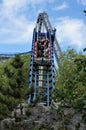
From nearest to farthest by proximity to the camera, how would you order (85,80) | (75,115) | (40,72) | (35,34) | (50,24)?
(85,80) → (75,115) → (40,72) → (35,34) → (50,24)

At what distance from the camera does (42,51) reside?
105ft

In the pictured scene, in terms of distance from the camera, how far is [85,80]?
9.96 meters

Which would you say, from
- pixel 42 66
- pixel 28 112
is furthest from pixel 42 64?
pixel 28 112

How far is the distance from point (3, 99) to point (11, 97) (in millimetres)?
381

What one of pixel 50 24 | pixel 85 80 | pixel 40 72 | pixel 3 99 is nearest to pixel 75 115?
pixel 3 99

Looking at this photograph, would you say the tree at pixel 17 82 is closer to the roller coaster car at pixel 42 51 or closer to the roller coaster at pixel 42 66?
the roller coaster at pixel 42 66

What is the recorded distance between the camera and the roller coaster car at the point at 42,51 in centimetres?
3061

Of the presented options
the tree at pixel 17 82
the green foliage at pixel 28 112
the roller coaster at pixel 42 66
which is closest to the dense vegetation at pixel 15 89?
the tree at pixel 17 82

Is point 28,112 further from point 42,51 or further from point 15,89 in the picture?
point 42,51

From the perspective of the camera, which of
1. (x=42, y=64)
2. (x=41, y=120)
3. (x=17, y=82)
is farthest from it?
(x=42, y=64)

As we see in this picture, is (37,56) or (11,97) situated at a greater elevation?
(37,56)

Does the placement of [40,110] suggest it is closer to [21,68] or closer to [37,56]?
[21,68]

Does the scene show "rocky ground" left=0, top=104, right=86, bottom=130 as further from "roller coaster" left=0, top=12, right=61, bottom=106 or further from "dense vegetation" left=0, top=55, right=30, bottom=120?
"roller coaster" left=0, top=12, right=61, bottom=106

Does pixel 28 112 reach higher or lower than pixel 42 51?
lower
